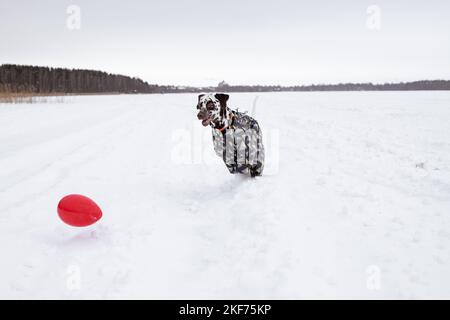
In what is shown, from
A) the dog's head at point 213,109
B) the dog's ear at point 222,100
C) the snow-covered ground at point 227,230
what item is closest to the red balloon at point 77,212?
the snow-covered ground at point 227,230

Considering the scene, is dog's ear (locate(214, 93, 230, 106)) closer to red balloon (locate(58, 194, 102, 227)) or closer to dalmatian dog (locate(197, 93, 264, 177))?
dalmatian dog (locate(197, 93, 264, 177))

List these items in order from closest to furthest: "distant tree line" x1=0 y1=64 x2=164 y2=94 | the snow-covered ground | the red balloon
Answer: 1. the snow-covered ground
2. the red balloon
3. "distant tree line" x1=0 y1=64 x2=164 y2=94

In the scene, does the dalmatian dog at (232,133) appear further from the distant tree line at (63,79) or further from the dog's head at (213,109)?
A: the distant tree line at (63,79)

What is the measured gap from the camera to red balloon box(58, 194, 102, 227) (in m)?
3.21

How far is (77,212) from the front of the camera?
3.21 m

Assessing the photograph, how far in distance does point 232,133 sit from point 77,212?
7.44ft

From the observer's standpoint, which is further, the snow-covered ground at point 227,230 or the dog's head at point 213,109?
the dog's head at point 213,109

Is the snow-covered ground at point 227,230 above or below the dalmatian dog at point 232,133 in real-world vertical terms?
below

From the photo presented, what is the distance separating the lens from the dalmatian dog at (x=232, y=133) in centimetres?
432

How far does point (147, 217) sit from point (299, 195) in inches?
80.9

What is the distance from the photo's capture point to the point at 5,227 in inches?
139

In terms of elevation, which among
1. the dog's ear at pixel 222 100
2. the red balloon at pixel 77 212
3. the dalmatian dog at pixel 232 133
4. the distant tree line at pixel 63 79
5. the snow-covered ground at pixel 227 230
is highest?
the distant tree line at pixel 63 79

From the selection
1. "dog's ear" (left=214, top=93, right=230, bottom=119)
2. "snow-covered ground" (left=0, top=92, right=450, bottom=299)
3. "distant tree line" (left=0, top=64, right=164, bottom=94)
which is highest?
"distant tree line" (left=0, top=64, right=164, bottom=94)

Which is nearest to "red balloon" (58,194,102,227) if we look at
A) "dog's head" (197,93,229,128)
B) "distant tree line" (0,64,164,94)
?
"dog's head" (197,93,229,128)
